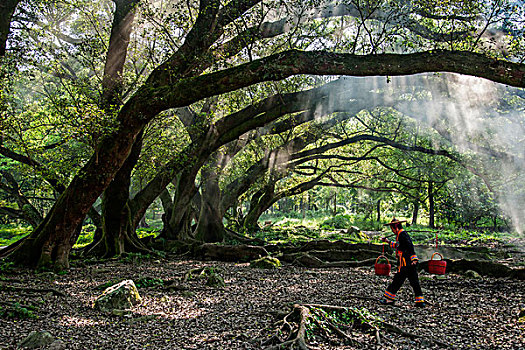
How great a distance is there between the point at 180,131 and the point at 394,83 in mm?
8669

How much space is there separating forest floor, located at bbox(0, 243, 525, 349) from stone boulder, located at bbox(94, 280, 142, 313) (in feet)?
0.44

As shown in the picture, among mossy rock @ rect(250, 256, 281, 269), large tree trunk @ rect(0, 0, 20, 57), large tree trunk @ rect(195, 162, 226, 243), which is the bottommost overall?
mossy rock @ rect(250, 256, 281, 269)

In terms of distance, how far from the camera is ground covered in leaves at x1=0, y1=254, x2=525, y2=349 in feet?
14.2

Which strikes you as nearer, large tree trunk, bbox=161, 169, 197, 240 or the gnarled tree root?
the gnarled tree root

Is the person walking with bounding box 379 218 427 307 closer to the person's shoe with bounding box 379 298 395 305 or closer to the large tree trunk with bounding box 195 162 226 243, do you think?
the person's shoe with bounding box 379 298 395 305

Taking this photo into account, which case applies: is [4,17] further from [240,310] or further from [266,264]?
[266,264]

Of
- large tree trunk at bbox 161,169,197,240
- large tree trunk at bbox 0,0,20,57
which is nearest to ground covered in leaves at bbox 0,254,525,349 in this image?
large tree trunk at bbox 161,169,197,240

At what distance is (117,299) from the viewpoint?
5.66 metres

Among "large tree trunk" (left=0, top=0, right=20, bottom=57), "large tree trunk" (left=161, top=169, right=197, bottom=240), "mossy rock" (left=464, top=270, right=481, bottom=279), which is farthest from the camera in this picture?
"large tree trunk" (left=161, top=169, right=197, bottom=240)

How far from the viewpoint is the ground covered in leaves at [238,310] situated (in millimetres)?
4332

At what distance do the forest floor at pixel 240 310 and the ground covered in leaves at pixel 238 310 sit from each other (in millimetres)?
13

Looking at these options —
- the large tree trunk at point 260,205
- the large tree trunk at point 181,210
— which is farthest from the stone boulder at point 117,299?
the large tree trunk at point 260,205

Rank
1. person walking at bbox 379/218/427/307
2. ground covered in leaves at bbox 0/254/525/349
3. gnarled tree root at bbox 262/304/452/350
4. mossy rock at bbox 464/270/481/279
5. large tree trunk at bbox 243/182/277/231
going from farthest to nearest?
large tree trunk at bbox 243/182/277/231, mossy rock at bbox 464/270/481/279, person walking at bbox 379/218/427/307, ground covered in leaves at bbox 0/254/525/349, gnarled tree root at bbox 262/304/452/350

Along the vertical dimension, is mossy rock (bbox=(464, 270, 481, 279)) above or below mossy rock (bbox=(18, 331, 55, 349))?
above
